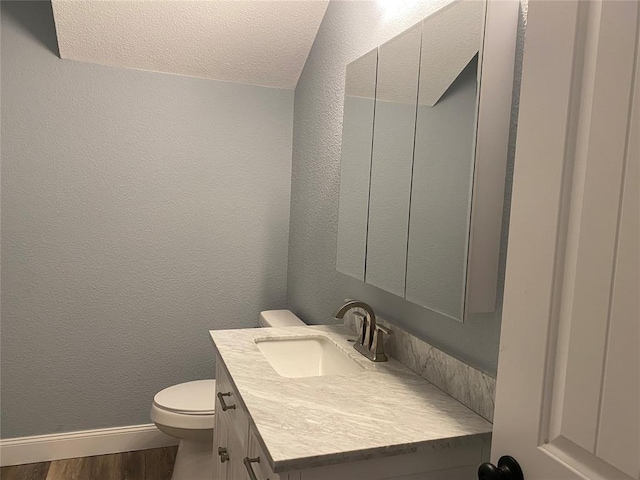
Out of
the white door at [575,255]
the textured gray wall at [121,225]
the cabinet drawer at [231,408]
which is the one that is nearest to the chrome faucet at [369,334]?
the cabinet drawer at [231,408]

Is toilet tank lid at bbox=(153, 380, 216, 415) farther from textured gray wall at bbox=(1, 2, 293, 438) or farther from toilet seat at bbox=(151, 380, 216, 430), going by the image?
textured gray wall at bbox=(1, 2, 293, 438)

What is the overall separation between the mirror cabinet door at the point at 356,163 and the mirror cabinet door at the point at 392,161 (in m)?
0.05

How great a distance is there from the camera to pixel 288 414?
114 centimetres

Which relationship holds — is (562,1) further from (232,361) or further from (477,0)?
(232,361)

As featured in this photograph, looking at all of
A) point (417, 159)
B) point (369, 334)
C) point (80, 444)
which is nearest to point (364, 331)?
point (369, 334)

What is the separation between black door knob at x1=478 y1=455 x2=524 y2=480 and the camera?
0.83 meters

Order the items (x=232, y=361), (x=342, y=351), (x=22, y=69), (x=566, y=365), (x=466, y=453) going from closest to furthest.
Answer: (x=566, y=365), (x=466, y=453), (x=232, y=361), (x=342, y=351), (x=22, y=69)

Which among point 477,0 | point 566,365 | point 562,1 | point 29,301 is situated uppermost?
point 477,0

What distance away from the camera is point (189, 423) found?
2094 millimetres

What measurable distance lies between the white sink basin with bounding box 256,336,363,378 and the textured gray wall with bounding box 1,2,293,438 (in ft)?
3.45

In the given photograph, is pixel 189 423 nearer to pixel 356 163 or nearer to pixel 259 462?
pixel 259 462

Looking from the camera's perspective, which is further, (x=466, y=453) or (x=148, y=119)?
(x=148, y=119)

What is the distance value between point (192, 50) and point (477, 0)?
64.5 inches

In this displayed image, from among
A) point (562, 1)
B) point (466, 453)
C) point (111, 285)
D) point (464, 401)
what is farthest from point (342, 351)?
point (111, 285)
